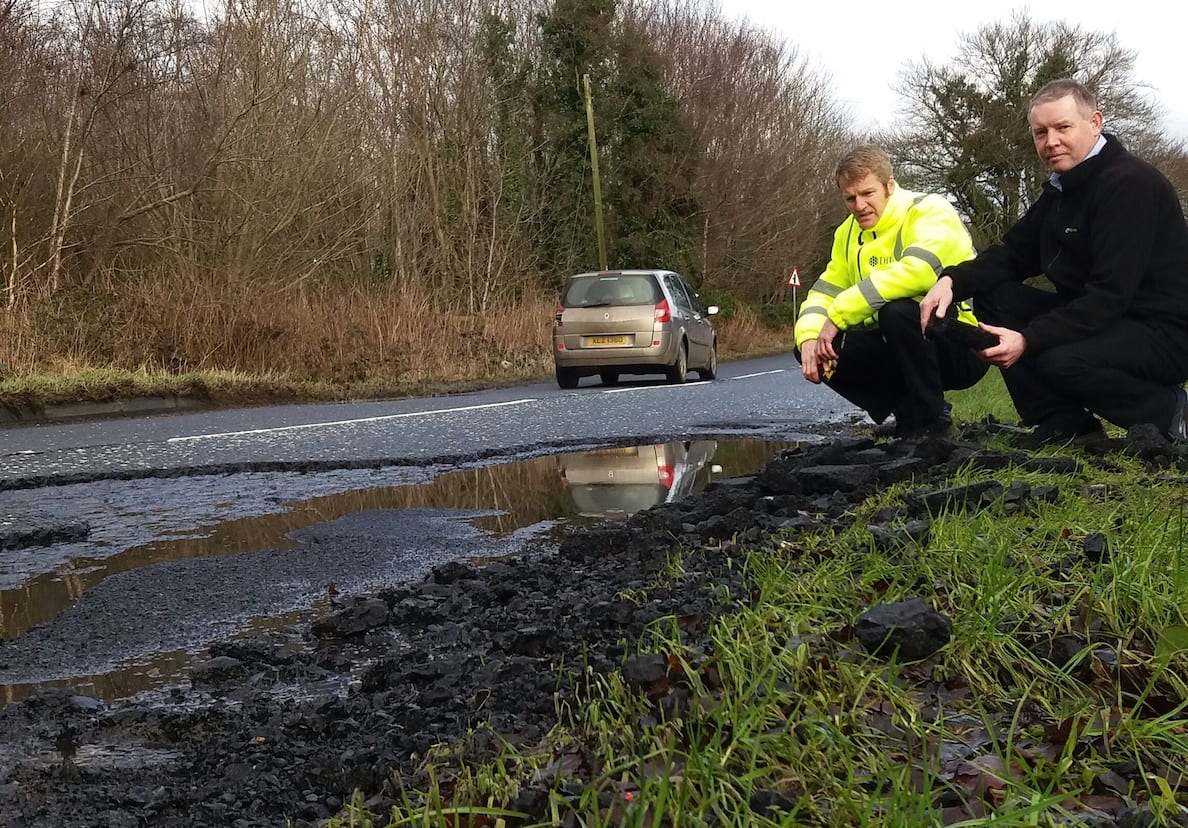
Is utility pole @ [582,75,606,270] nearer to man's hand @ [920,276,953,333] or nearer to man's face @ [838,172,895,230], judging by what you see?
man's face @ [838,172,895,230]

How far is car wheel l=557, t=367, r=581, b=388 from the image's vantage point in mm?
17594

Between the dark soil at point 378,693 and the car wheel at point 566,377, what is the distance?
13.2 m

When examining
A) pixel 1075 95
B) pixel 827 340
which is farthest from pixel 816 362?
pixel 1075 95

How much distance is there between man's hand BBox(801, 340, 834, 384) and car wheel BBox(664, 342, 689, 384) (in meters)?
11.7

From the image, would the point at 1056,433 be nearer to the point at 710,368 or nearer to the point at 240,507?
the point at 240,507

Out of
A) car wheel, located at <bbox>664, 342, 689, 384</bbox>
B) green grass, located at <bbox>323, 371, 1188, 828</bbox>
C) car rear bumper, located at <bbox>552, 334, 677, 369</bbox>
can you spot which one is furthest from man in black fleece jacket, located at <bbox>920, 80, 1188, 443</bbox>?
car wheel, located at <bbox>664, 342, 689, 384</bbox>

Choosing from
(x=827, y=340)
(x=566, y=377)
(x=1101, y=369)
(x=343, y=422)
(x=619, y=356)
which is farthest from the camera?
(x=566, y=377)

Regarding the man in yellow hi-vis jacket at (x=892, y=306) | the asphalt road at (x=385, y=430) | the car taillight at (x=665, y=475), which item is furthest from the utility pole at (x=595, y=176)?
the man in yellow hi-vis jacket at (x=892, y=306)

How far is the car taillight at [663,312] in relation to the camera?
17.4 meters

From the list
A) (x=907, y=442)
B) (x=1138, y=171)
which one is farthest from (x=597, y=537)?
(x=1138, y=171)

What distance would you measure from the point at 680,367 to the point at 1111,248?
42.7 feet

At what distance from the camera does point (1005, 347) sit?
4.96 meters

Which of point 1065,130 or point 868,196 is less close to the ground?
point 1065,130

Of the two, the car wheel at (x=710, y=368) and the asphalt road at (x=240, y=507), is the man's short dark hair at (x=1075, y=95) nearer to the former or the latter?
the asphalt road at (x=240, y=507)
